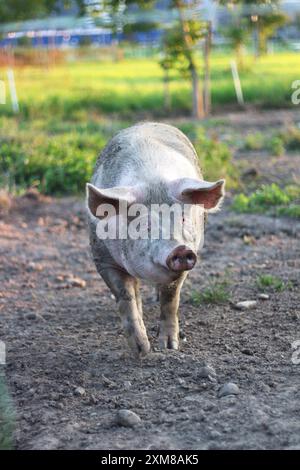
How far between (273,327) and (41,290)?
1.83m

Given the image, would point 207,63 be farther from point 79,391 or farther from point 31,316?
point 79,391

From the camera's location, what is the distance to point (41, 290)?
608cm

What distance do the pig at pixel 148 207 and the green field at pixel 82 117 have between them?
138 inches

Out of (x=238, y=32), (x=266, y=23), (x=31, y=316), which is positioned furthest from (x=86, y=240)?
(x=238, y=32)

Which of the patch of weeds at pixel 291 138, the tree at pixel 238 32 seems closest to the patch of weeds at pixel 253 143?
the patch of weeds at pixel 291 138

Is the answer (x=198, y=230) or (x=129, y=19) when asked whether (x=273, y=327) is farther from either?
(x=129, y=19)

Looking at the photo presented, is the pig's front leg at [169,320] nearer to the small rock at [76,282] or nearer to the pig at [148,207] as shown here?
the pig at [148,207]

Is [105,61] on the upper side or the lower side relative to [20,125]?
lower

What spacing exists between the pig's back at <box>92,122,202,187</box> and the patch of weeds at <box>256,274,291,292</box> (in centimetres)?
98

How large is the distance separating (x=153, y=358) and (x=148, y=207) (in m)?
0.88

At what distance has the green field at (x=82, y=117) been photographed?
28.5 ft

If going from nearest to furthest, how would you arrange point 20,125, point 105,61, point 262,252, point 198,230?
point 198,230 → point 262,252 → point 20,125 → point 105,61

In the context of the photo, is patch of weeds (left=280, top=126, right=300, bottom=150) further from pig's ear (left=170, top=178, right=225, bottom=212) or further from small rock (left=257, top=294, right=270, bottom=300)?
pig's ear (left=170, top=178, right=225, bottom=212)
